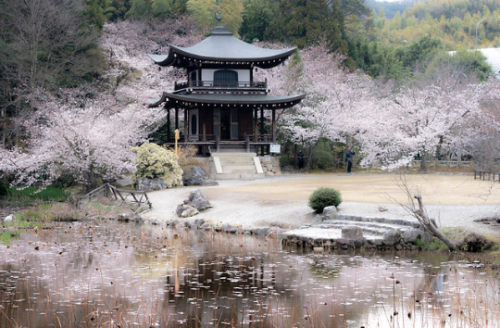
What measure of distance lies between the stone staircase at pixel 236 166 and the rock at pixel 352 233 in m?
17.2

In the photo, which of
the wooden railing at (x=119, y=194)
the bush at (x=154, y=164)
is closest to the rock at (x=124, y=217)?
the wooden railing at (x=119, y=194)

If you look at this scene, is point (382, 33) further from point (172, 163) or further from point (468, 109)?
point (172, 163)

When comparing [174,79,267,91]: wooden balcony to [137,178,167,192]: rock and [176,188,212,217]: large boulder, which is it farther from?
[176,188,212,217]: large boulder

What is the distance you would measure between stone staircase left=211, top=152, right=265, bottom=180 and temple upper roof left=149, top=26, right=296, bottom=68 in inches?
231

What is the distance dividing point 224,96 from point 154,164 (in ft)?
33.4

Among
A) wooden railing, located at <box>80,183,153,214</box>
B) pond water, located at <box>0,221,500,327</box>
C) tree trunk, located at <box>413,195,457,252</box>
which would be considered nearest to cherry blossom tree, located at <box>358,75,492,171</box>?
wooden railing, located at <box>80,183,153,214</box>

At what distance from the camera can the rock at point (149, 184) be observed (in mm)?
28375

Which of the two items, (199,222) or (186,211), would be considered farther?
(186,211)

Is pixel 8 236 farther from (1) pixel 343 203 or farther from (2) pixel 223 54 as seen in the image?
(2) pixel 223 54

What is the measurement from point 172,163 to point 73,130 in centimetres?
502

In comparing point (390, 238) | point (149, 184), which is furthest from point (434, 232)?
point (149, 184)

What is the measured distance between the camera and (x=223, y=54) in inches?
1473

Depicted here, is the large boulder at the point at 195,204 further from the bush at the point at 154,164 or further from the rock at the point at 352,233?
the rock at the point at 352,233

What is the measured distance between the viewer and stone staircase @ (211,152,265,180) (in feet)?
111
